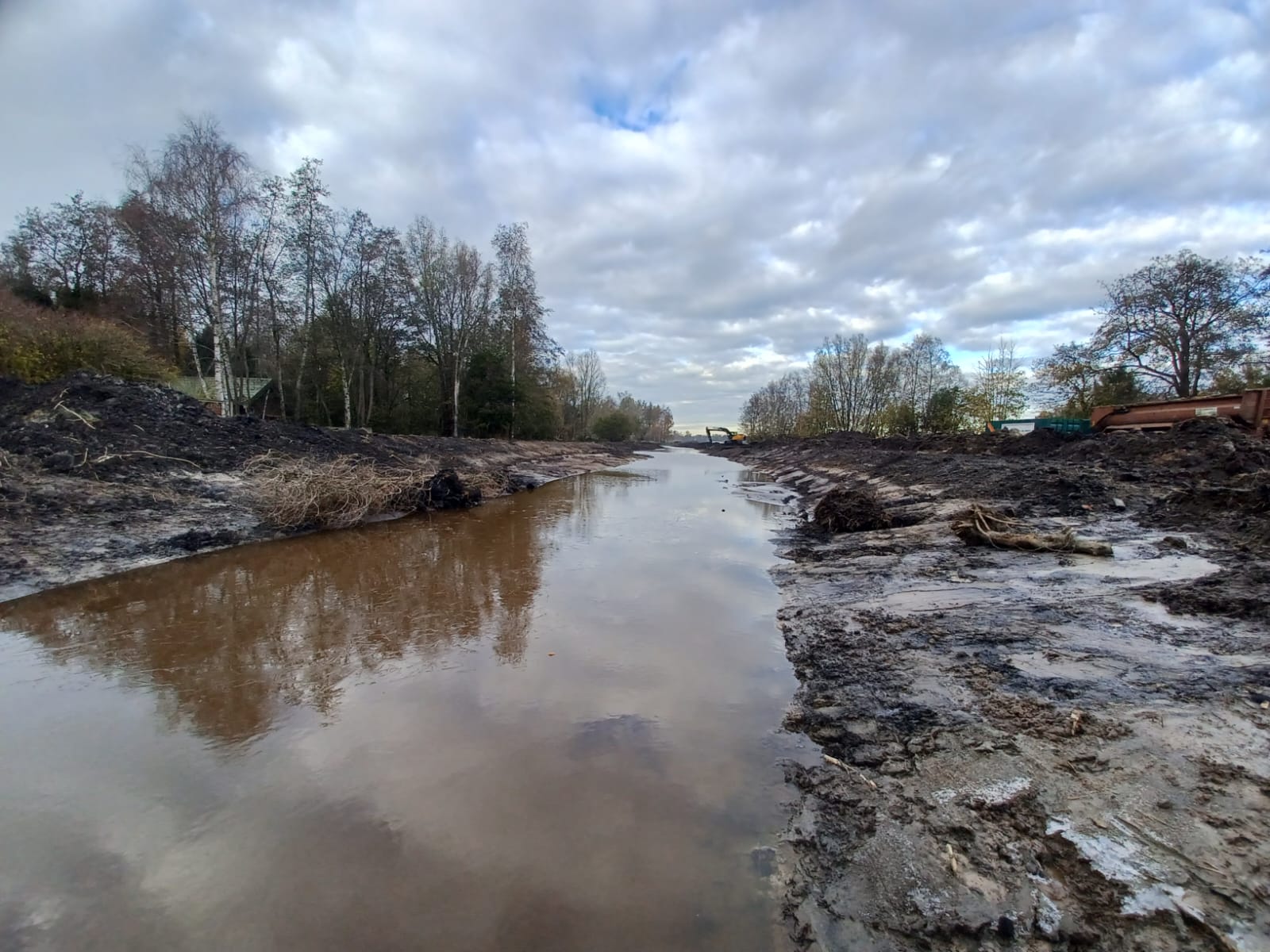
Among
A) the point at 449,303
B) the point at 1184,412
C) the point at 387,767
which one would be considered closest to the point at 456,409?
the point at 449,303

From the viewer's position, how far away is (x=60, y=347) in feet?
46.2

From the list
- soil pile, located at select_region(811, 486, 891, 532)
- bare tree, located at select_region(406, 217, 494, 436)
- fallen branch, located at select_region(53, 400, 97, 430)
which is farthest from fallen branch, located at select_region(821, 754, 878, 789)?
bare tree, located at select_region(406, 217, 494, 436)

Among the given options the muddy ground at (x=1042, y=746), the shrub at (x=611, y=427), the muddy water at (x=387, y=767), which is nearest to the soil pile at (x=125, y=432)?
the muddy water at (x=387, y=767)

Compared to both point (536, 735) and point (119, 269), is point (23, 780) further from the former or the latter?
point (119, 269)

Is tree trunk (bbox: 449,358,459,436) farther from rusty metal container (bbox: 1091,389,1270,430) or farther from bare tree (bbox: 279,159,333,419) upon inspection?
rusty metal container (bbox: 1091,389,1270,430)

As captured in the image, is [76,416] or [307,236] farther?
[307,236]

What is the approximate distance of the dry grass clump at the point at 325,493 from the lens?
9500 mm

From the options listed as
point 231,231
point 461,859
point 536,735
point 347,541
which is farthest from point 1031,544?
point 231,231

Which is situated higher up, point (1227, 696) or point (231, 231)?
point (231, 231)

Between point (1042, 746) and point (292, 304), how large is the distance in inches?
1176

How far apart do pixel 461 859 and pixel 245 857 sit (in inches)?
38.1

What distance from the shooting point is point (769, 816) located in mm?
2693

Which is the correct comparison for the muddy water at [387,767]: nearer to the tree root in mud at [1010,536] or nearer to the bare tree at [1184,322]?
the tree root in mud at [1010,536]

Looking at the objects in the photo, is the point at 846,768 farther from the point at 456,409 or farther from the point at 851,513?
the point at 456,409
